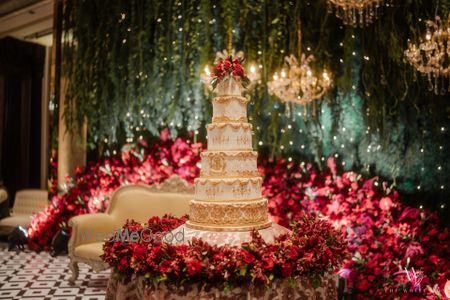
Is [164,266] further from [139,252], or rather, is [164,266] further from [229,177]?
[229,177]

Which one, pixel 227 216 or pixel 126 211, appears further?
pixel 126 211

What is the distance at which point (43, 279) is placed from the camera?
16.6ft

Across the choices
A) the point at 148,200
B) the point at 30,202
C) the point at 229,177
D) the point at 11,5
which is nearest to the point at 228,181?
the point at 229,177

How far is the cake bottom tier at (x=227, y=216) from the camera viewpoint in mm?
3062

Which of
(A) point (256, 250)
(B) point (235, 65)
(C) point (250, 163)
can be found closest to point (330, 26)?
(B) point (235, 65)

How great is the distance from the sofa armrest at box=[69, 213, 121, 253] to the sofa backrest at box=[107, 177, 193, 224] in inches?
4.4

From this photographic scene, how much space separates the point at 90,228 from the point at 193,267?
2632mm

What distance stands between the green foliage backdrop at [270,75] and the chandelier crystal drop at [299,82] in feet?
0.54

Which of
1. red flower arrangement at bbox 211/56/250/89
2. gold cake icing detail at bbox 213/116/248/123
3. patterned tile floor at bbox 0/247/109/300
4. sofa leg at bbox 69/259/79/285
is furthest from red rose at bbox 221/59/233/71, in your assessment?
sofa leg at bbox 69/259/79/285

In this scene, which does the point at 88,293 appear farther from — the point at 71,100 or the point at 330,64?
the point at 330,64

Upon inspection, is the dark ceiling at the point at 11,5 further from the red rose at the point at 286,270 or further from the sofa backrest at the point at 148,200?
the red rose at the point at 286,270

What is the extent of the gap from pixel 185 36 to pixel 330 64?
1.73 metres

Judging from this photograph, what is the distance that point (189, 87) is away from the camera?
18.7 ft

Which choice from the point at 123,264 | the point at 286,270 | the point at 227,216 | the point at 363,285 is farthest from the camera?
the point at 363,285
